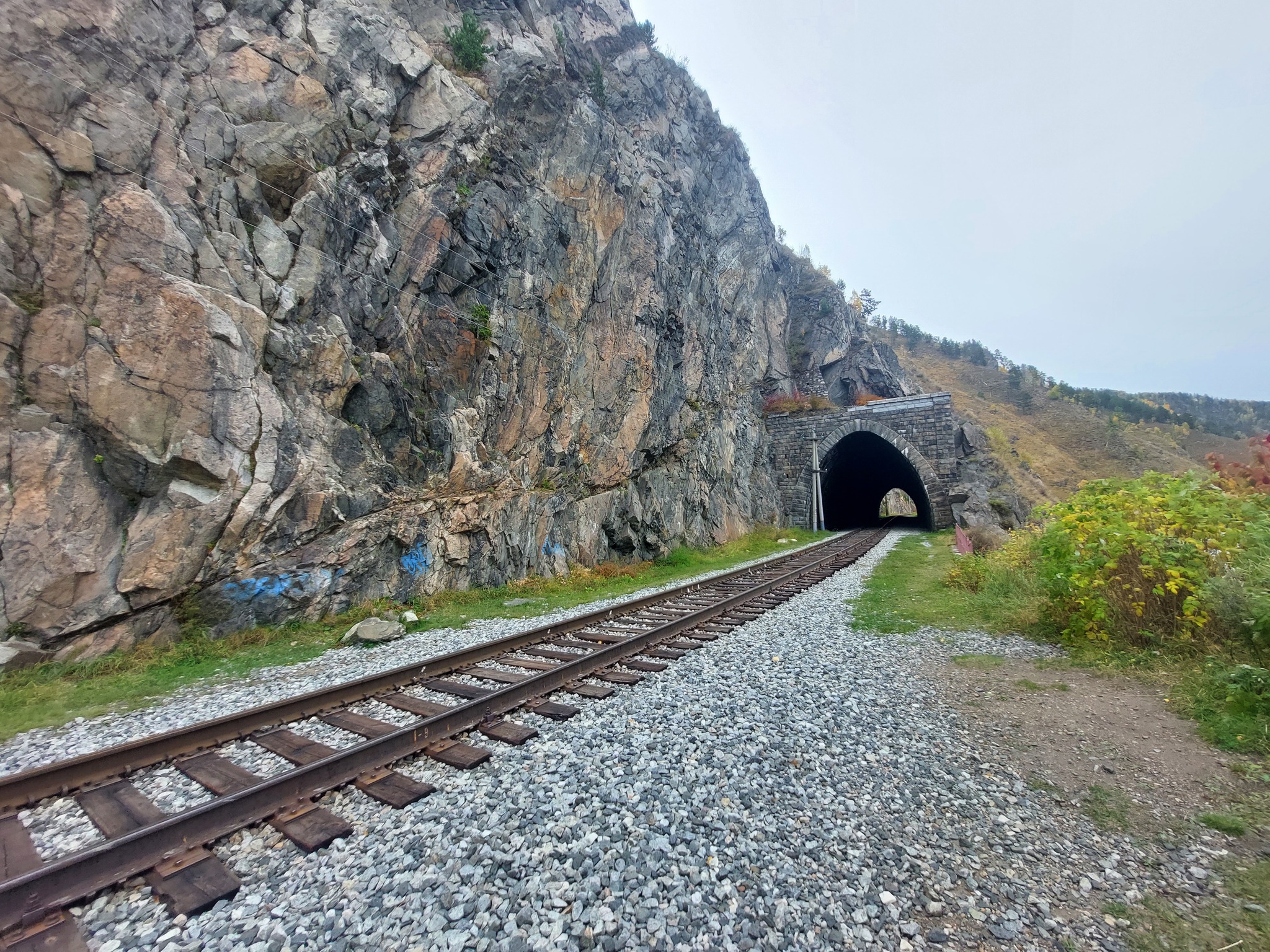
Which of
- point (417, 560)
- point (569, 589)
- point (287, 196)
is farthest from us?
point (569, 589)

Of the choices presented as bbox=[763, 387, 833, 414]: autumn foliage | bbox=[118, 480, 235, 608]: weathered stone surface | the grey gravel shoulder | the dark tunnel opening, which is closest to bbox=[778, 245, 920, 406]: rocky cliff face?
bbox=[763, 387, 833, 414]: autumn foliage

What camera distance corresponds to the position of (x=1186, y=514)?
6922 mm

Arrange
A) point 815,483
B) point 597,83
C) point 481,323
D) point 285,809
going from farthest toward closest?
1. point 815,483
2. point 597,83
3. point 481,323
4. point 285,809

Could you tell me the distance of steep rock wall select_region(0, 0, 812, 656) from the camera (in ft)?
26.3

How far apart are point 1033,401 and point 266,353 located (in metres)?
80.4

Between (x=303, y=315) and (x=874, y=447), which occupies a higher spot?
(x=303, y=315)

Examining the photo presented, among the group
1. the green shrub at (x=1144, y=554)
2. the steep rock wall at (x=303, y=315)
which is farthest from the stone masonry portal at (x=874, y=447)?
the green shrub at (x=1144, y=554)

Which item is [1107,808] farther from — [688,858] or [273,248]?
[273,248]

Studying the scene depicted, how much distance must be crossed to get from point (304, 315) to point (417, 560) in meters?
5.26

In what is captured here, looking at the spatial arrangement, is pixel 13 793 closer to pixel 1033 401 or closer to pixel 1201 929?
pixel 1201 929

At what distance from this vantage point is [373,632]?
8836mm

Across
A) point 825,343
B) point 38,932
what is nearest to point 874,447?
point 825,343

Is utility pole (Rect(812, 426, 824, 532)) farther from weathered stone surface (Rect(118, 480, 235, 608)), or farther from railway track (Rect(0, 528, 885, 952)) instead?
weathered stone surface (Rect(118, 480, 235, 608))

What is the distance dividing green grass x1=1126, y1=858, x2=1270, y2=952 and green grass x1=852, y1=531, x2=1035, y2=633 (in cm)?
598
